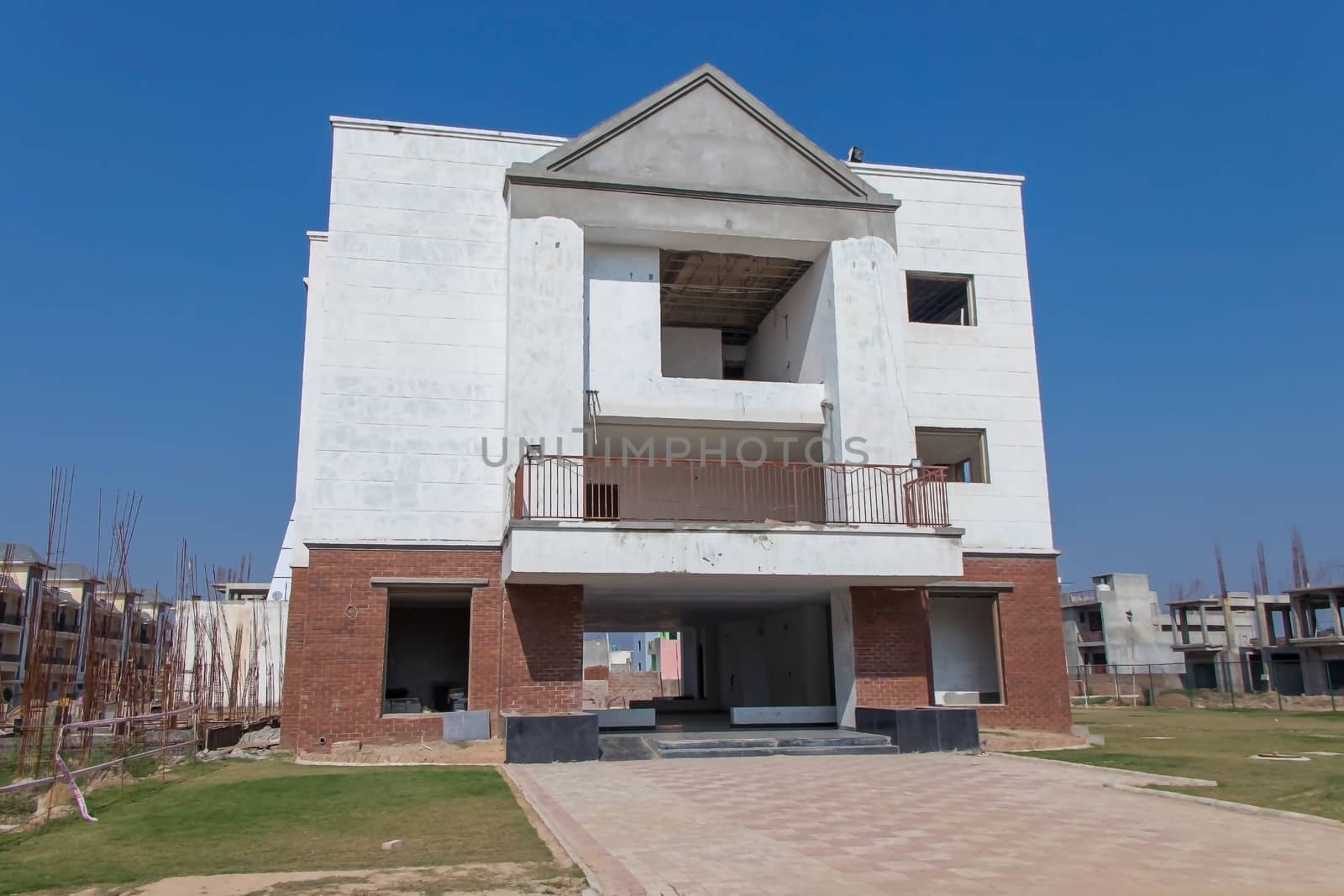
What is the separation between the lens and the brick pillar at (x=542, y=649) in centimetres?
1630

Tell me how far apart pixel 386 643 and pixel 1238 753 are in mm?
13898

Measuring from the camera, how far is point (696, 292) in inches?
834

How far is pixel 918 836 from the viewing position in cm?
843

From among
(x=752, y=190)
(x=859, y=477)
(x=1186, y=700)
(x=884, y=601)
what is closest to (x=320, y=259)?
(x=752, y=190)

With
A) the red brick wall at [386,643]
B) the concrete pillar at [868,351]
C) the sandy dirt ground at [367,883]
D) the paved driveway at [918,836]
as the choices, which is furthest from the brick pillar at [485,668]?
Answer: the sandy dirt ground at [367,883]

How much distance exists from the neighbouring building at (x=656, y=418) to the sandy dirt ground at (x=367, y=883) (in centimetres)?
801

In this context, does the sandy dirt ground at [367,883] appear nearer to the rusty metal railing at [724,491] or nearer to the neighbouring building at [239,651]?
the rusty metal railing at [724,491]

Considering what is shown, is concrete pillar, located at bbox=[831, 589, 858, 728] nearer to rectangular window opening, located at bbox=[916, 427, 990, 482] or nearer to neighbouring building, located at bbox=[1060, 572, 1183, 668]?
rectangular window opening, located at bbox=[916, 427, 990, 482]

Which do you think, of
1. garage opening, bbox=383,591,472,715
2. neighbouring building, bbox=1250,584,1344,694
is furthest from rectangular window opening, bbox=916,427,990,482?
neighbouring building, bbox=1250,584,1344,694

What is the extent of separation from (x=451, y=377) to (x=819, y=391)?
6734 mm

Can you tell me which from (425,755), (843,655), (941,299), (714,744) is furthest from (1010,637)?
(425,755)

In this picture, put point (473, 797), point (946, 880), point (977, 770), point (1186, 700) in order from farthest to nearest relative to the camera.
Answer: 1. point (1186, 700)
2. point (977, 770)
3. point (473, 797)
4. point (946, 880)

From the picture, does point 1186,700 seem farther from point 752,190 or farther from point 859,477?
point 752,190

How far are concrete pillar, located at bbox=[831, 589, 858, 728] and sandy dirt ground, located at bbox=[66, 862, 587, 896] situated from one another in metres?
11.0
